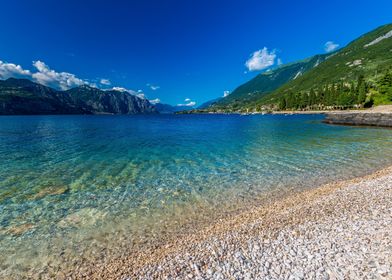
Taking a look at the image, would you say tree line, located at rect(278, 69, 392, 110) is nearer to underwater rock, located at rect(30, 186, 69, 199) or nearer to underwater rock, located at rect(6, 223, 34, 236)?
underwater rock, located at rect(30, 186, 69, 199)

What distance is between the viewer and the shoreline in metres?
7.66

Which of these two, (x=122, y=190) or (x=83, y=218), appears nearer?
(x=83, y=218)

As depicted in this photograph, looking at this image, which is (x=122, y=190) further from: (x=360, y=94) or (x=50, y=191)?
(x=360, y=94)

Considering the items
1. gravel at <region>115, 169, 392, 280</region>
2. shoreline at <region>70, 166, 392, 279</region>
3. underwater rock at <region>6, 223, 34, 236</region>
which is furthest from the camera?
underwater rock at <region>6, 223, 34, 236</region>

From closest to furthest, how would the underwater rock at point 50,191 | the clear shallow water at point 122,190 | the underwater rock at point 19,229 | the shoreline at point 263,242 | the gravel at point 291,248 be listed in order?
the gravel at point 291,248 < the shoreline at point 263,242 < the clear shallow water at point 122,190 < the underwater rock at point 19,229 < the underwater rock at point 50,191

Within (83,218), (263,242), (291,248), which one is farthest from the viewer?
(83,218)

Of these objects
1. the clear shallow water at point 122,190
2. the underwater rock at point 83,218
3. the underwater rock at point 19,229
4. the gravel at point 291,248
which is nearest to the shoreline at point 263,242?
the gravel at point 291,248

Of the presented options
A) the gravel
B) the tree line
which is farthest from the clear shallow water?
the tree line

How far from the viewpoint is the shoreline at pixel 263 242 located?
7664mm

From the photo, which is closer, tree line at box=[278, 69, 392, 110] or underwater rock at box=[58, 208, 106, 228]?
underwater rock at box=[58, 208, 106, 228]

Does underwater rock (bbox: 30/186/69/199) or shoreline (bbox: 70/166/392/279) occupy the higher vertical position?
shoreline (bbox: 70/166/392/279)

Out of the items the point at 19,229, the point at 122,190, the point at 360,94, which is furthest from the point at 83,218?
the point at 360,94

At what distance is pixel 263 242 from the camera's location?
9367 mm

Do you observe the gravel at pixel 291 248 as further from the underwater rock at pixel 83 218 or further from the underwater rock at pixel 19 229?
the underwater rock at pixel 19 229
